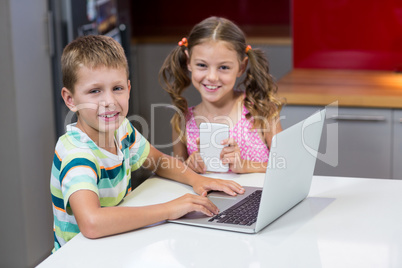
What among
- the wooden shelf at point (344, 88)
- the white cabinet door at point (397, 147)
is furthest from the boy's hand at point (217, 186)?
the white cabinet door at point (397, 147)

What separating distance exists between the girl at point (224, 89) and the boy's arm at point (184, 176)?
0.32m

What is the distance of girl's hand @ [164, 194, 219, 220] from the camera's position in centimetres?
141

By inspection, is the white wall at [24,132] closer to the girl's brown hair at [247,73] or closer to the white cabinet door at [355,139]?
the girl's brown hair at [247,73]

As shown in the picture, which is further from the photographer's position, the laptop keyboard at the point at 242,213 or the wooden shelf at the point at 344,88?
the wooden shelf at the point at 344,88

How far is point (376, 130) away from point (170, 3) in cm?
224

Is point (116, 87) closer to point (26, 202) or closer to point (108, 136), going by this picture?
point (108, 136)

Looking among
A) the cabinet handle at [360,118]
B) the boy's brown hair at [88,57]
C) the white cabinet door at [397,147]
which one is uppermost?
the boy's brown hair at [88,57]

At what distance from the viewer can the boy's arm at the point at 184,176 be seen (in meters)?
1.62

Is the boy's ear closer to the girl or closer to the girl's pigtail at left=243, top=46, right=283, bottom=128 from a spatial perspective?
the girl

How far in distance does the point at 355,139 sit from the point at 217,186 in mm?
1115

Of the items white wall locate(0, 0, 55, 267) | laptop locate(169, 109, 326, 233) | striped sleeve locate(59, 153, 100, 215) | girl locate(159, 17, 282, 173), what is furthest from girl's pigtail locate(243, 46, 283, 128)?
white wall locate(0, 0, 55, 267)

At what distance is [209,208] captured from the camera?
1.45 meters

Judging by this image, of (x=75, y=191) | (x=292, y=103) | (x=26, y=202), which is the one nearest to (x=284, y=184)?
(x=75, y=191)

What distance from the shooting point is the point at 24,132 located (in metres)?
2.56
